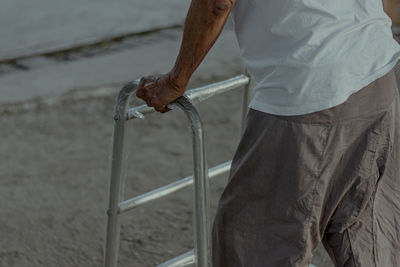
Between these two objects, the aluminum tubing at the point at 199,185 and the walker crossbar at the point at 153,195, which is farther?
the walker crossbar at the point at 153,195

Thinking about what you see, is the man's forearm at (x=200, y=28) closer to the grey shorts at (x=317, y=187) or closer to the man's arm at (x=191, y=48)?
the man's arm at (x=191, y=48)

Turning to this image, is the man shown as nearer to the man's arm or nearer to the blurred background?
the man's arm

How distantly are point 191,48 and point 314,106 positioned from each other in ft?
0.98

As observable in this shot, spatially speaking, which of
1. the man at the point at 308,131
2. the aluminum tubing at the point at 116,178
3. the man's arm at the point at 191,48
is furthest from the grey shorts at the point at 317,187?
the aluminum tubing at the point at 116,178

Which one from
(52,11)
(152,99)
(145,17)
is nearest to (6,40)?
(52,11)

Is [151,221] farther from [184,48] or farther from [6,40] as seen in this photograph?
[6,40]

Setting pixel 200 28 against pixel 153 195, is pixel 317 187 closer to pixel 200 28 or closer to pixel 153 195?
pixel 200 28

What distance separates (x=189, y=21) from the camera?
1.70 meters

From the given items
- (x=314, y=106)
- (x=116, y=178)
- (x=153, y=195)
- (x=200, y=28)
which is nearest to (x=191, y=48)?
(x=200, y=28)

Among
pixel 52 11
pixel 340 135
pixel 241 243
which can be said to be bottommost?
pixel 52 11

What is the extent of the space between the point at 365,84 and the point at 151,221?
179 centimetres

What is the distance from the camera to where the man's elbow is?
5.41ft

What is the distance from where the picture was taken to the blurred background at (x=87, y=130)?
3289mm

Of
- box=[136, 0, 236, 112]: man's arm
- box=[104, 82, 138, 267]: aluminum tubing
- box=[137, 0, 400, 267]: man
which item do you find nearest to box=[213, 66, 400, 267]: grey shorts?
box=[137, 0, 400, 267]: man
